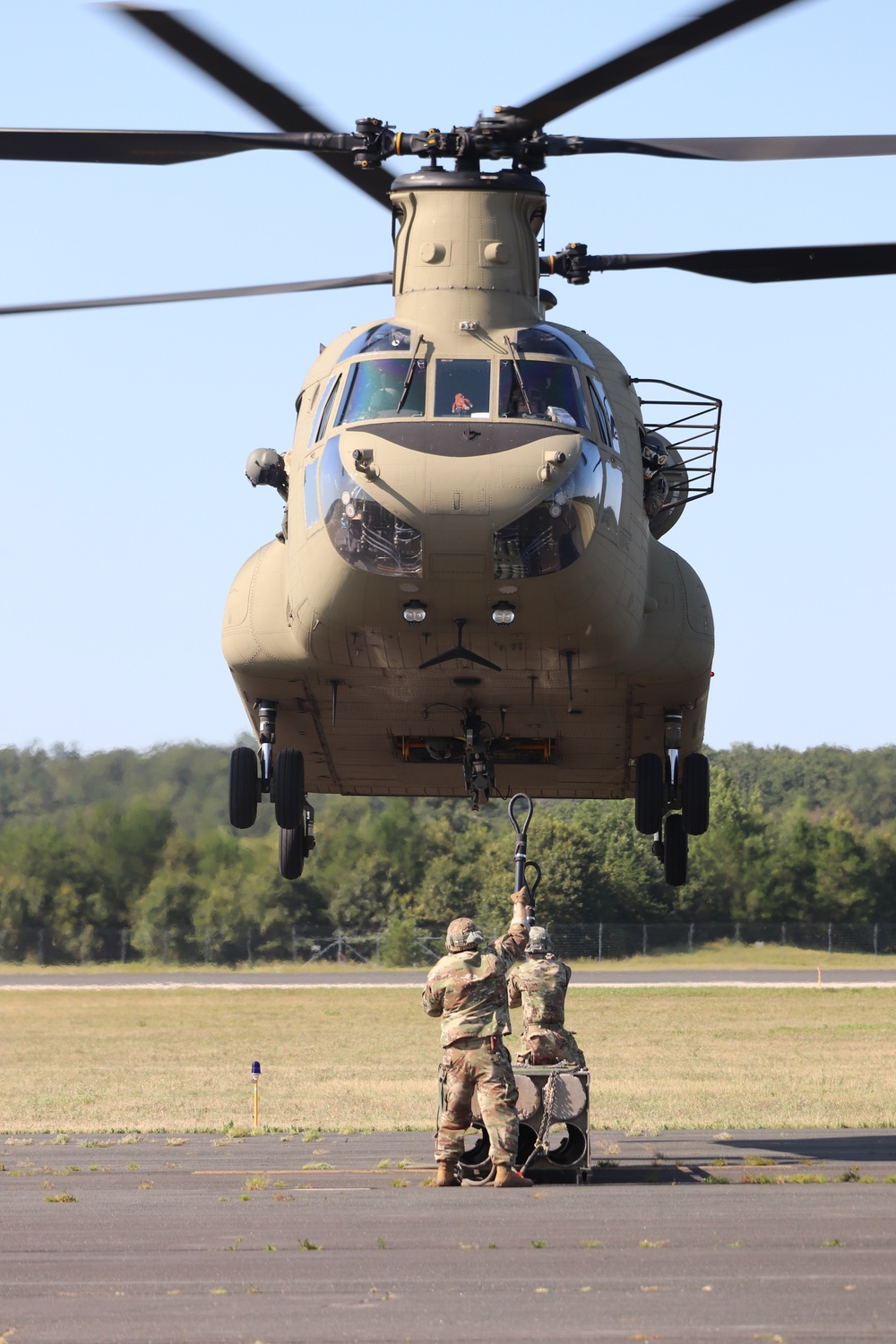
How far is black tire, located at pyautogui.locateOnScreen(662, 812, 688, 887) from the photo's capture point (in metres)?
17.5

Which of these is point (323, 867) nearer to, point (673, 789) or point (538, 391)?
point (673, 789)

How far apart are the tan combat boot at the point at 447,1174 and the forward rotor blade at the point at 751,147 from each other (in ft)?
25.6

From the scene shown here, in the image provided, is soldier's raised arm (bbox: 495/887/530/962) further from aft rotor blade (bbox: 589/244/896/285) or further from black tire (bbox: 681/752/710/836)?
aft rotor blade (bbox: 589/244/896/285)

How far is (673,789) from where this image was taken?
16750 millimetres

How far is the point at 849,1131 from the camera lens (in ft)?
58.6

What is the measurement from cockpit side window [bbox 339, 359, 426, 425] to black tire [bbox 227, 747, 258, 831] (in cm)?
420

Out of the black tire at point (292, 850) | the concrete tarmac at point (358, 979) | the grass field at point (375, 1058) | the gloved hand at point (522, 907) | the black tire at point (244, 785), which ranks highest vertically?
the black tire at point (244, 785)

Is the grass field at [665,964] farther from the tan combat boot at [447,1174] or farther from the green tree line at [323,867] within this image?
the tan combat boot at [447,1174]

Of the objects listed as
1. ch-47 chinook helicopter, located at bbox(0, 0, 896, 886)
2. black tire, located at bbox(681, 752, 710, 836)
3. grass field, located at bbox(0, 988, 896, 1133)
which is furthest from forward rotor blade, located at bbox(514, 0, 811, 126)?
grass field, located at bbox(0, 988, 896, 1133)

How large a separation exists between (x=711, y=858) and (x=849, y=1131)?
141 feet

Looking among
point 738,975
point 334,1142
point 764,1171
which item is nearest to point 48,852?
point 738,975

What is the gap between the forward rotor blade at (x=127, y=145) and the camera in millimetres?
13008

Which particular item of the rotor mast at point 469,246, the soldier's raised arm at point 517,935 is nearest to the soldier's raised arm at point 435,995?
the soldier's raised arm at point 517,935

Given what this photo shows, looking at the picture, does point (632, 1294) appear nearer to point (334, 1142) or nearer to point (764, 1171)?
point (764, 1171)
